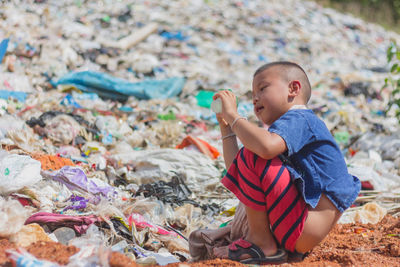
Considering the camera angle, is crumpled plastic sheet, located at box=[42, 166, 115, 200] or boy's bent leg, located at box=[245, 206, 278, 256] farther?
crumpled plastic sheet, located at box=[42, 166, 115, 200]

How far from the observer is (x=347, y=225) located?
2.55 meters

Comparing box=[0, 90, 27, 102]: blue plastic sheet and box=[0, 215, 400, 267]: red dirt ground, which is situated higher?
box=[0, 215, 400, 267]: red dirt ground

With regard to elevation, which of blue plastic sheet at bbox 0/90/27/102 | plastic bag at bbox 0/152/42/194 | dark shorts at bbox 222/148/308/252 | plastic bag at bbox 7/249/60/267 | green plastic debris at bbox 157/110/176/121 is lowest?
blue plastic sheet at bbox 0/90/27/102

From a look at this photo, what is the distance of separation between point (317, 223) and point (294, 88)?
58cm

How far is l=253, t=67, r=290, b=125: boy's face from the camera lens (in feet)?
6.08

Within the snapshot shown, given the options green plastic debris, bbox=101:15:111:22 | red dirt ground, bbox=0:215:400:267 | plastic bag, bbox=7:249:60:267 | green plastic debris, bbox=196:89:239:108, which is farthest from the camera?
green plastic debris, bbox=101:15:111:22

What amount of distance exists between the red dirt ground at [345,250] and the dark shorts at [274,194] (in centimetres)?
15

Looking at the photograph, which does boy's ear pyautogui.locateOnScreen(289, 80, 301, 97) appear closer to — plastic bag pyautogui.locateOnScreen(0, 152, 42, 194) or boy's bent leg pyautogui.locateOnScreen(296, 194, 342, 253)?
boy's bent leg pyautogui.locateOnScreen(296, 194, 342, 253)

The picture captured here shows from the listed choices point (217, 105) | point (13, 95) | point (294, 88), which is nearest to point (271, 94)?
point (294, 88)

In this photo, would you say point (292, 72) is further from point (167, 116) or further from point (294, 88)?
point (167, 116)

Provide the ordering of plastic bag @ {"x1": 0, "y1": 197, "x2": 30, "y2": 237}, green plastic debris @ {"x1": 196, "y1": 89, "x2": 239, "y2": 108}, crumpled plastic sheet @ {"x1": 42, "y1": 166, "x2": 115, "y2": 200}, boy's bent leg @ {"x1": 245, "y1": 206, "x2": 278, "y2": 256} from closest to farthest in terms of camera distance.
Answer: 1. plastic bag @ {"x1": 0, "y1": 197, "x2": 30, "y2": 237}
2. boy's bent leg @ {"x1": 245, "y1": 206, "x2": 278, "y2": 256}
3. crumpled plastic sheet @ {"x1": 42, "y1": 166, "x2": 115, "y2": 200}
4. green plastic debris @ {"x1": 196, "y1": 89, "x2": 239, "y2": 108}

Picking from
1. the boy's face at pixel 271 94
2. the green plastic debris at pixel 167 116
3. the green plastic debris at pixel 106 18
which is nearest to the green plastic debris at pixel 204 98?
the green plastic debris at pixel 167 116

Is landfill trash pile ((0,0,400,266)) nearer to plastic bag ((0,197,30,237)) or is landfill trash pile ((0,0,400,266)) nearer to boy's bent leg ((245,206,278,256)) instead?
plastic bag ((0,197,30,237))

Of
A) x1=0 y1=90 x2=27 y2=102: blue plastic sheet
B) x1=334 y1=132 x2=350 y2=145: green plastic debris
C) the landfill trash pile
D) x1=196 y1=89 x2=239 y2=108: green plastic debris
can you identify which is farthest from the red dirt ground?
x1=0 y1=90 x2=27 y2=102: blue plastic sheet
